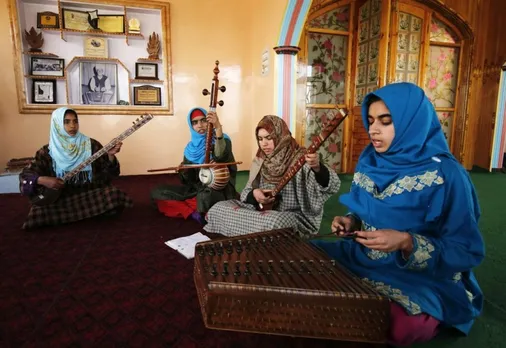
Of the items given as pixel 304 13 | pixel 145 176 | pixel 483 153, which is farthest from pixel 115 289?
pixel 483 153

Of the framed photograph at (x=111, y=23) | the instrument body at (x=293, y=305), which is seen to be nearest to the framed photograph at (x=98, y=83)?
the framed photograph at (x=111, y=23)

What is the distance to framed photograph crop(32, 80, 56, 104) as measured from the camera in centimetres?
502

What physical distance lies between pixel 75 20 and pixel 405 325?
571 cm

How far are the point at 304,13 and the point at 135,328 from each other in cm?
379

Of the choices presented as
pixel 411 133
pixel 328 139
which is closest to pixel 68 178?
pixel 411 133

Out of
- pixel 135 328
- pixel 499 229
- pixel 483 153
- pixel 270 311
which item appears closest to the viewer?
pixel 270 311

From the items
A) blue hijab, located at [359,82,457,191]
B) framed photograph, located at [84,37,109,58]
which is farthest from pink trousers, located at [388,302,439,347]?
framed photograph, located at [84,37,109,58]

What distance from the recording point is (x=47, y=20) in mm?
4895

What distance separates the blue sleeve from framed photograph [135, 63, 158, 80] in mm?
5026

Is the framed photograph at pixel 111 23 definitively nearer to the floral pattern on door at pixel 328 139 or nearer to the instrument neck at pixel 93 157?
the instrument neck at pixel 93 157

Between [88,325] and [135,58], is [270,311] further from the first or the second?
[135,58]

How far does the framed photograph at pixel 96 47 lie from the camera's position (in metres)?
5.12

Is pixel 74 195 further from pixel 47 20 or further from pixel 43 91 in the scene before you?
pixel 47 20

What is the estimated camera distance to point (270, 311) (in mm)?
1016
